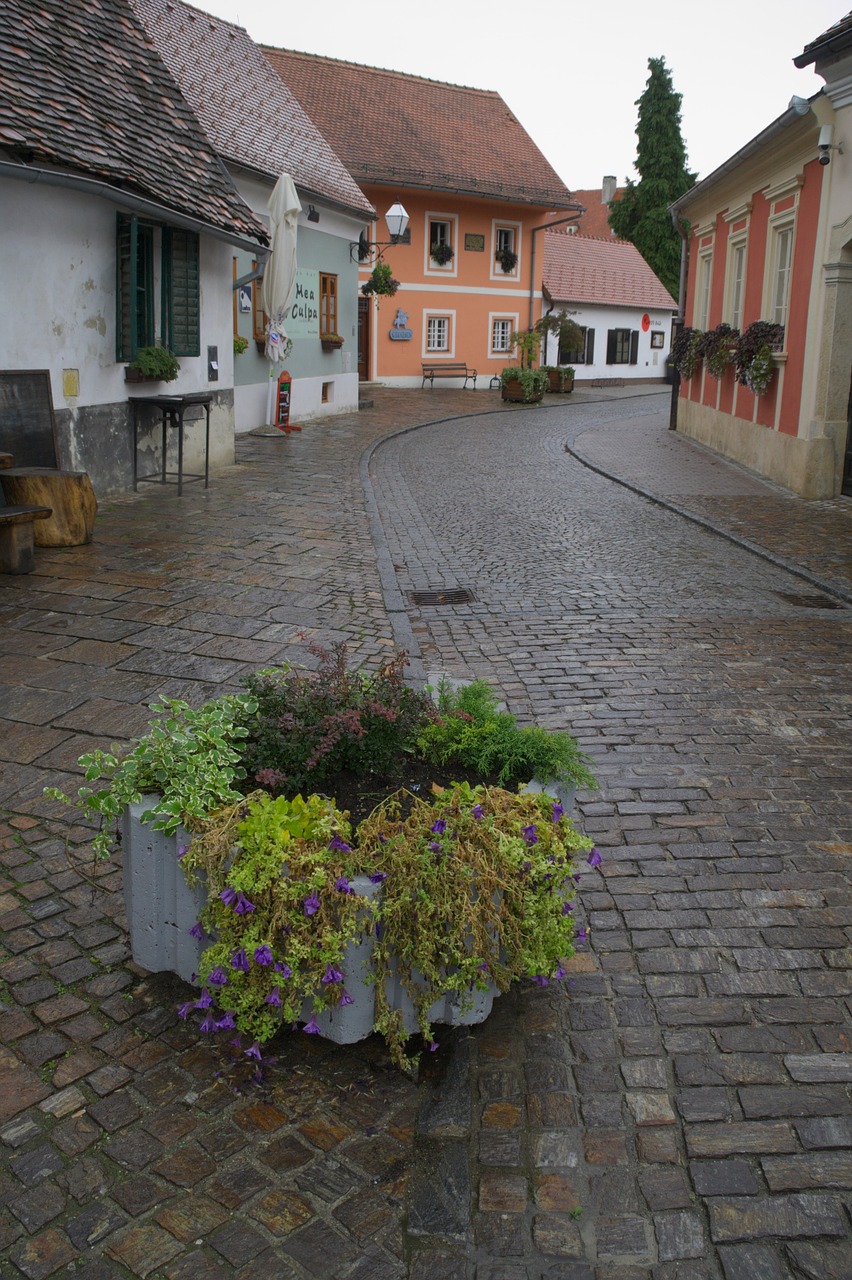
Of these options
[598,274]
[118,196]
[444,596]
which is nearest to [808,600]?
[444,596]

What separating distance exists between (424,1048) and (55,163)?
31.5 feet

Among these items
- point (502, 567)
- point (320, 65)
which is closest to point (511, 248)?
point (320, 65)

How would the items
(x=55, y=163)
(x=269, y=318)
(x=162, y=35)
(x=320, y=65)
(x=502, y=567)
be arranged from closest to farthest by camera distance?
1. (x=502, y=567)
2. (x=55, y=163)
3. (x=269, y=318)
4. (x=162, y=35)
5. (x=320, y=65)

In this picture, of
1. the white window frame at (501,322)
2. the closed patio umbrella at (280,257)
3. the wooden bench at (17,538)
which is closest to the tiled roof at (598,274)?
the white window frame at (501,322)

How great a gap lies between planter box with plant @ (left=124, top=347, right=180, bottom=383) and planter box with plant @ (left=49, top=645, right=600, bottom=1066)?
9.52m

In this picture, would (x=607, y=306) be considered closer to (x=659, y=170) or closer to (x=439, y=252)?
(x=439, y=252)

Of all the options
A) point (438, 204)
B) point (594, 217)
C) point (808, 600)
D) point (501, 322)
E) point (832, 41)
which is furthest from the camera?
point (594, 217)

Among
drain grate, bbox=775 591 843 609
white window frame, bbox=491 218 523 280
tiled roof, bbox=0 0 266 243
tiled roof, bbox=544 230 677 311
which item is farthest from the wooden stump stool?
tiled roof, bbox=544 230 677 311

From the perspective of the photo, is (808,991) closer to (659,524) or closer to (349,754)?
(349,754)

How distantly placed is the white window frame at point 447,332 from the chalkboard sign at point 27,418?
24.8 metres

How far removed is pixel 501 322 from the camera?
118 feet

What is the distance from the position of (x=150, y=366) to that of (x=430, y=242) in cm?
2357

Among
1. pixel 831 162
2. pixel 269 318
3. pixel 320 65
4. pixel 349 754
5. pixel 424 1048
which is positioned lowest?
pixel 424 1048

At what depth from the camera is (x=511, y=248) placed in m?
35.8
